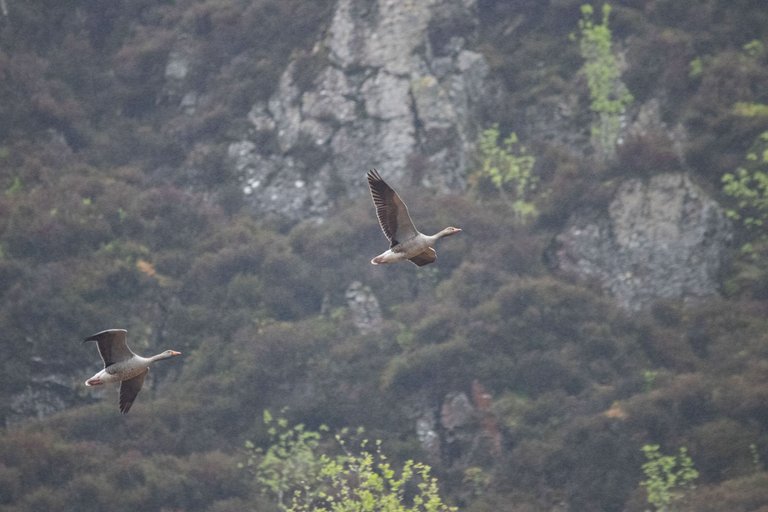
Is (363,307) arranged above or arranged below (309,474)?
above

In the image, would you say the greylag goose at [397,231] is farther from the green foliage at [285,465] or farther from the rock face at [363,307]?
the rock face at [363,307]

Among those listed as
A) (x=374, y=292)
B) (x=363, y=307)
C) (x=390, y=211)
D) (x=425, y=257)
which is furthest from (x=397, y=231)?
(x=374, y=292)

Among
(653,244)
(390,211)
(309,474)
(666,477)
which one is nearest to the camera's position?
(390,211)

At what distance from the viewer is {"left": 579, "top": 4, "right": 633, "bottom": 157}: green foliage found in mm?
34750

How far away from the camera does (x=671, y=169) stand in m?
32.7

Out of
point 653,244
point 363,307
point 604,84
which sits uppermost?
point 604,84

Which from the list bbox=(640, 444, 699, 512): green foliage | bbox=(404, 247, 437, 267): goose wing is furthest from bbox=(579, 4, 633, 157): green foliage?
bbox=(404, 247, 437, 267): goose wing

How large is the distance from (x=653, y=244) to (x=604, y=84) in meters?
5.97

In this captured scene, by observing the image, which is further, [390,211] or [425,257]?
[425,257]

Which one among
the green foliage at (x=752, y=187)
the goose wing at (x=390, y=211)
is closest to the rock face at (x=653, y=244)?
the green foliage at (x=752, y=187)

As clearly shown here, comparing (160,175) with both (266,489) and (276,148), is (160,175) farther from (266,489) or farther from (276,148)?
(266,489)

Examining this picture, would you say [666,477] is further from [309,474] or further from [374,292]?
[374,292]

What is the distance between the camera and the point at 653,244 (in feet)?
104

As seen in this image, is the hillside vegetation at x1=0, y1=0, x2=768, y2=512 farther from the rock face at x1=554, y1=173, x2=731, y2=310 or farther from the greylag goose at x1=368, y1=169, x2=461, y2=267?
the greylag goose at x1=368, y1=169, x2=461, y2=267
